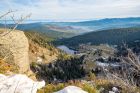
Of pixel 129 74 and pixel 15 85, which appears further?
pixel 129 74

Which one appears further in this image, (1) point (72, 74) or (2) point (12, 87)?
(1) point (72, 74)

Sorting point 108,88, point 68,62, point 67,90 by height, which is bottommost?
point 68,62

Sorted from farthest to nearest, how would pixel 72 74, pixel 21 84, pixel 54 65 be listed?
pixel 54 65, pixel 72 74, pixel 21 84

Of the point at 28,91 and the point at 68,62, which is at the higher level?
the point at 28,91

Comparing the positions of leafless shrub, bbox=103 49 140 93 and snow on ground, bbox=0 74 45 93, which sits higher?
snow on ground, bbox=0 74 45 93

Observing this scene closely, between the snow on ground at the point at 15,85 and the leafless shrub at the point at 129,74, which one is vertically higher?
the snow on ground at the point at 15,85

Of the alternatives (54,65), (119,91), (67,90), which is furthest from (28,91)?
(54,65)

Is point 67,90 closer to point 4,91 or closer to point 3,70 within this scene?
point 4,91

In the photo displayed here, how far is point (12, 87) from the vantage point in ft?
18.3

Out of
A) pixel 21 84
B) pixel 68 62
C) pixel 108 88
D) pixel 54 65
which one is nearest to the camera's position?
pixel 21 84

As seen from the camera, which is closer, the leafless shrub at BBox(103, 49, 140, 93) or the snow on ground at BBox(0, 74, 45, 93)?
the snow on ground at BBox(0, 74, 45, 93)

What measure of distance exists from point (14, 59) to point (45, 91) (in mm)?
5229

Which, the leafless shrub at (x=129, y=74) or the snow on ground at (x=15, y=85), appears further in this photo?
the leafless shrub at (x=129, y=74)

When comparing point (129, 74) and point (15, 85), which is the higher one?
point (15, 85)
